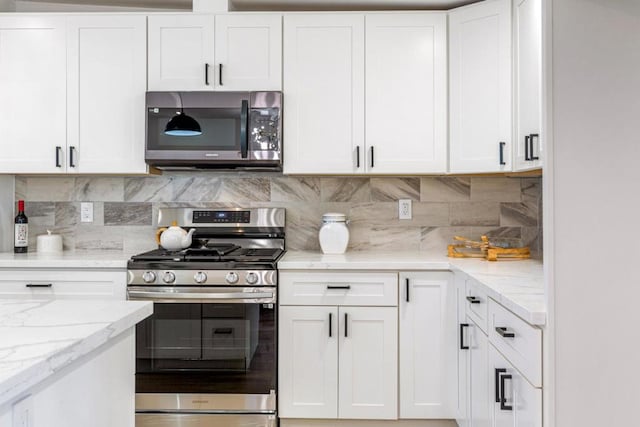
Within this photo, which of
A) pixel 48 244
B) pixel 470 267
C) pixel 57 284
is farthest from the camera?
pixel 48 244

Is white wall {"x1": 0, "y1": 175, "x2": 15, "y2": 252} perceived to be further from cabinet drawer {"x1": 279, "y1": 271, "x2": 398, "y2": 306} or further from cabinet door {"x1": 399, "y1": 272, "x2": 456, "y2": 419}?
cabinet door {"x1": 399, "y1": 272, "x2": 456, "y2": 419}

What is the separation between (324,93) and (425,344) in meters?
1.46

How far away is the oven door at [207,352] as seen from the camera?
253 centimetres

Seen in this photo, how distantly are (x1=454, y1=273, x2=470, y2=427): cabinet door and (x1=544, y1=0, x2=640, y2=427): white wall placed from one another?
0.88 metres

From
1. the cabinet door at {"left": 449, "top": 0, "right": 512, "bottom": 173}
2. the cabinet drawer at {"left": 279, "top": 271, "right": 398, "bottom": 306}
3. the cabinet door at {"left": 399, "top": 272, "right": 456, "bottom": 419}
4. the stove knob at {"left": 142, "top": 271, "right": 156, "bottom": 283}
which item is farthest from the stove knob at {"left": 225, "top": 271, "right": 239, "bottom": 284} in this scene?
the cabinet door at {"left": 449, "top": 0, "right": 512, "bottom": 173}

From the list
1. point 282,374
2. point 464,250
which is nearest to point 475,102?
point 464,250

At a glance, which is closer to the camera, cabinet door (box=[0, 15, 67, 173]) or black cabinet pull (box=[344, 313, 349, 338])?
black cabinet pull (box=[344, 313, 349, 338])

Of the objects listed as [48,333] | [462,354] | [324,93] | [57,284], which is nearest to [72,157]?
[57,284]

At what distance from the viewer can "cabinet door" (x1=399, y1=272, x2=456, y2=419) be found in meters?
2.56

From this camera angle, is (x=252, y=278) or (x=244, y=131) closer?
(x=252, y=278)

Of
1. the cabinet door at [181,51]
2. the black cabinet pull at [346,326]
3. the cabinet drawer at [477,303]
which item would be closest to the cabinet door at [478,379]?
the cabinet drawer at [477,303]

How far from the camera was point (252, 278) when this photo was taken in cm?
252

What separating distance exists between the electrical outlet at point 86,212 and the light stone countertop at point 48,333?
194 cm

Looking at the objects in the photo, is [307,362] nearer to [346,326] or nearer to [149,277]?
[346,326]
